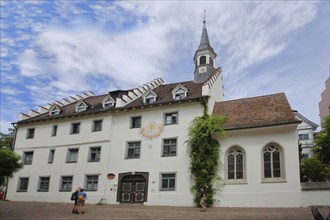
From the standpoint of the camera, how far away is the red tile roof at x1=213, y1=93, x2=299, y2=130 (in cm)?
2766

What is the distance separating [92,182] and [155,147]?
707 cm

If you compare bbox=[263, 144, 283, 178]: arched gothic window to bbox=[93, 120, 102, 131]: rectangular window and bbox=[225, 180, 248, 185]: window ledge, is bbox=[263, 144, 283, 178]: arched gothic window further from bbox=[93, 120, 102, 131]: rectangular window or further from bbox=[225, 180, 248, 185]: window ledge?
bbox=[93, 120, 102, 131]: rectangular window

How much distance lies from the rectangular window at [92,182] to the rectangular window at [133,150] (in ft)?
12.3

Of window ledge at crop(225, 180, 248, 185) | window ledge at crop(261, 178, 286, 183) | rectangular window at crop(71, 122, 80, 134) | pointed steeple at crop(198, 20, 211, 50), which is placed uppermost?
A: pointed steeple at crop(198, 20, 211, 50)

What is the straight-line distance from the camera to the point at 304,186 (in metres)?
25.1

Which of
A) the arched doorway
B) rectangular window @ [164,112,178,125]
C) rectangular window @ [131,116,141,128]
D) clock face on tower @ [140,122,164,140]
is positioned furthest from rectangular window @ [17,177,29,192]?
rectangular window @ [164,112,178,125]

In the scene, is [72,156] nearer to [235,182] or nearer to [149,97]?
[149,97]

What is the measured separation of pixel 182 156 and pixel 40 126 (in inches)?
687

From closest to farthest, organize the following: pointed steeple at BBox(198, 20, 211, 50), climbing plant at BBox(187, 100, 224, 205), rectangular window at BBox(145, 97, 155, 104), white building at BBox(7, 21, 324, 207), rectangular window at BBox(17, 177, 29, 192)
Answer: white building at BBox(7, 21, 324, 207)
climbing plant at BBox(187, 100, 224, 205)
rectangular window at BBox(145, 97, 155, 104)
rectangular window at BBox(17, 177, 29, 192)
pointed steeple at BBox(198, 20, 211, 50)

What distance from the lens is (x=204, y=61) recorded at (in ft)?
127

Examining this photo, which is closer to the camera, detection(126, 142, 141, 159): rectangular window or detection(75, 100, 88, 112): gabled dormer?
detection(126, 142, 141, 159): rectangular window

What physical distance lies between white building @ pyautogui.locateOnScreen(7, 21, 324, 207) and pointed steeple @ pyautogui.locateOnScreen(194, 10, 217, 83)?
11 cm

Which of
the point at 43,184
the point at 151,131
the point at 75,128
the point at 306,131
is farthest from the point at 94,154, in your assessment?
the point at 306,131

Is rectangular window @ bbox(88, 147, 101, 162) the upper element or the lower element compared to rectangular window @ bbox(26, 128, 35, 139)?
lower
